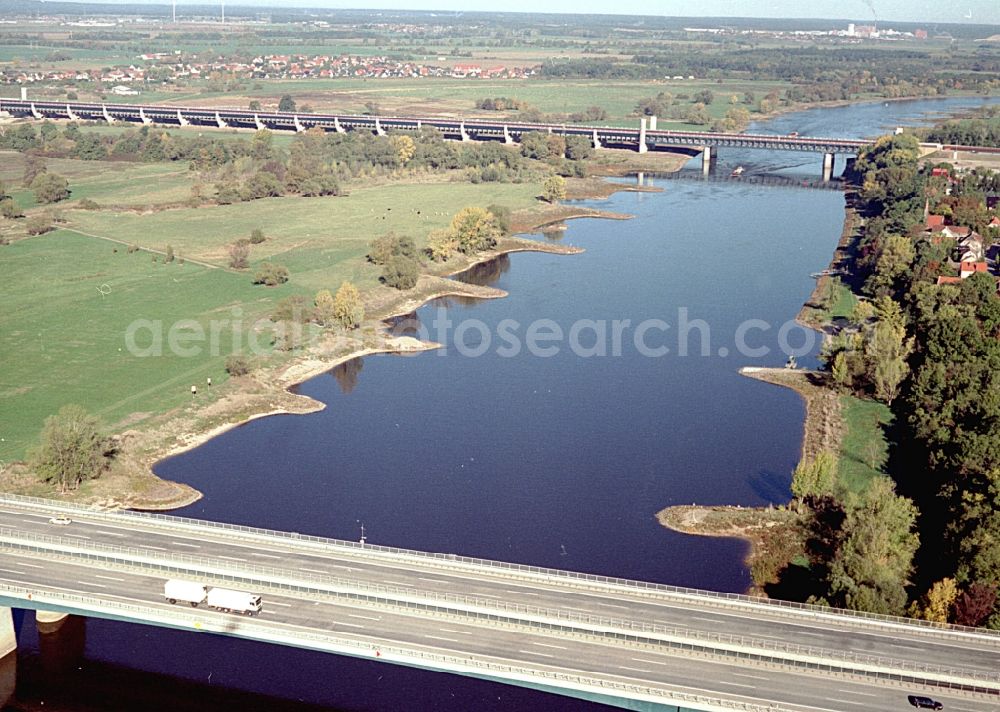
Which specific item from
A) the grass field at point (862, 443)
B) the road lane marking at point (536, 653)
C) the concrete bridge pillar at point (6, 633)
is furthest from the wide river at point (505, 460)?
the road lane marking at point (536, 653)

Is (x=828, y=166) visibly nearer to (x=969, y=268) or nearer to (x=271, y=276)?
(x=969, y=268)

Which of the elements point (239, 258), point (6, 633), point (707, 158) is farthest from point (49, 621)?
point (707, 158)

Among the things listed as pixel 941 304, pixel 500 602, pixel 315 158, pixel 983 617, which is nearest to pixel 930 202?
pixel 941 304

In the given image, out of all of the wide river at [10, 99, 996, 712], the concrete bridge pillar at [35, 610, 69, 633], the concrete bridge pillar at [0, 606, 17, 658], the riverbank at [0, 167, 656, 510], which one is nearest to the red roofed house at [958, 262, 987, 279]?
the wide river at [10, 99, 996, 712]

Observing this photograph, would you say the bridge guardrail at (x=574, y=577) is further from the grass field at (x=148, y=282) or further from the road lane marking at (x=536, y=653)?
the grass field at (x=148, y=282)

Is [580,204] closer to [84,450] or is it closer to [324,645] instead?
[84,450]
